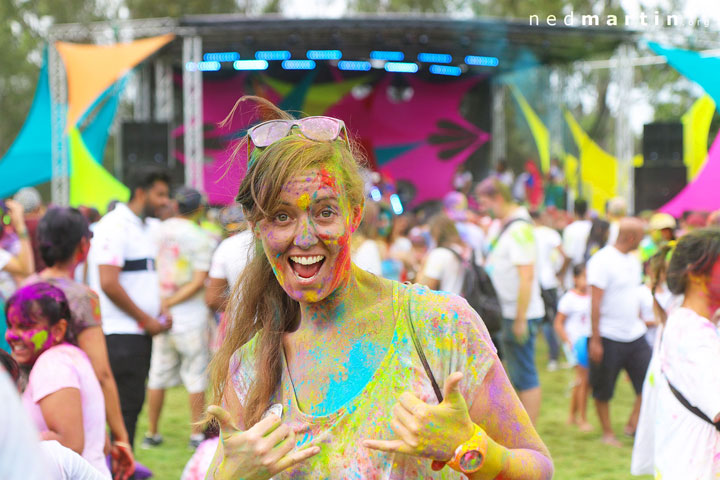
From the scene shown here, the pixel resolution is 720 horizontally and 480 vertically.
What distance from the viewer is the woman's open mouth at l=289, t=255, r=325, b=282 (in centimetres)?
167

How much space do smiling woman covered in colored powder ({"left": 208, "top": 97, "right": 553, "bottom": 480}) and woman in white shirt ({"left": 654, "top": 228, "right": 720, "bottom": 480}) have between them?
1.52 m

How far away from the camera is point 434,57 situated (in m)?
17.6

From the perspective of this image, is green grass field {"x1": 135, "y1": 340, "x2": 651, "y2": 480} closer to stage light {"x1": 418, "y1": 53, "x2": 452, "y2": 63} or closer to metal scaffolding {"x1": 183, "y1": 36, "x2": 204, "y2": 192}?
metal scaffolding {"x1": 183, "y1": 36, "x2": 204, "y2": 192}

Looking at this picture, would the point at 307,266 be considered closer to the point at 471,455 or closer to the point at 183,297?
the point at 471,455

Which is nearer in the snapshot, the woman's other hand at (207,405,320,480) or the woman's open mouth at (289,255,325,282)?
the woman's other hand at (207,405,320,480)

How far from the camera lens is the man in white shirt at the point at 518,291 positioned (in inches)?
237

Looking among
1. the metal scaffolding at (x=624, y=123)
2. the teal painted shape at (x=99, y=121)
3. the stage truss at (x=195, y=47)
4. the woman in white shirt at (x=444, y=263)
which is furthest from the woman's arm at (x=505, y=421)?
the metal scaffolding at (x=624, y=123)

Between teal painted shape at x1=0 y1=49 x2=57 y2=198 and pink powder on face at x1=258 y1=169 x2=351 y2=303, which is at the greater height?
pink powder on face at x1=258 y1=169 x2=351 y2=303

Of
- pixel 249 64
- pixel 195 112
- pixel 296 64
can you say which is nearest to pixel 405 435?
pixel 195 112

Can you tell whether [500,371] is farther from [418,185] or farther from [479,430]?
[418,185]

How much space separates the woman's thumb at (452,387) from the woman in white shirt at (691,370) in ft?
5.81

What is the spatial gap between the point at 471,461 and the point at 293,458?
0.30 m

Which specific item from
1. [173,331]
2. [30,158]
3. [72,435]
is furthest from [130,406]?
[30,158]

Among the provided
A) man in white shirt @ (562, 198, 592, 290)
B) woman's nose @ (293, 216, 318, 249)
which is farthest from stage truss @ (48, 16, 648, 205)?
woman's nose @ (293, 216, 318, 249)
